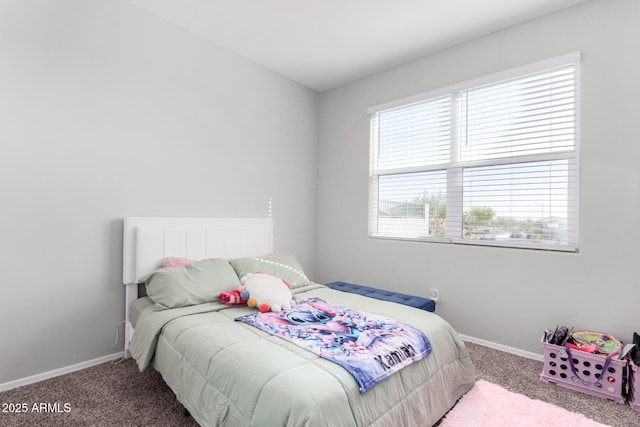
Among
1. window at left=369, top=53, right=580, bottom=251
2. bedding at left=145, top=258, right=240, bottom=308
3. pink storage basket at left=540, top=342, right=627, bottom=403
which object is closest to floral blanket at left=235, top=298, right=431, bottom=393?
bedding at left=145, top=258, right=240, bottom=308

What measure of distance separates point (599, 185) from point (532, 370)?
56.3 inches

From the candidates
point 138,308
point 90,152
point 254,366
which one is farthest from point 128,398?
point 90,152

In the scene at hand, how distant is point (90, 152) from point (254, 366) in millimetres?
2014

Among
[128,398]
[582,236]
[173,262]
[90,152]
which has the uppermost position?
[90,152]

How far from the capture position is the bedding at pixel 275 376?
1.24 meters

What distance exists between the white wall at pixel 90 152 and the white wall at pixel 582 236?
6.22 feet

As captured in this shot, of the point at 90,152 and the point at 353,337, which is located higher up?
the point at 90,152

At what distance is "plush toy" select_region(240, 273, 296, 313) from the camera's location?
219cm

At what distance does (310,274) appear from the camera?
13.5 ft

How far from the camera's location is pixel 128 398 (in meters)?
1.94

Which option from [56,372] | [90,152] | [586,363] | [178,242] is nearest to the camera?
[586,363]

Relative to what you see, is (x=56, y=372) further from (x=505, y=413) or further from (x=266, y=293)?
(x=505, y=413)

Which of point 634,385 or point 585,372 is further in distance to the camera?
point 585,372

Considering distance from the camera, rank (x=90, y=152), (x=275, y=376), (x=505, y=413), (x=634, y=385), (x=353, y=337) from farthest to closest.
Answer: (x=90, y=152), (x=634, y=385), (x=505, y=413), (x=353, y=337), (x=275, y=376)
